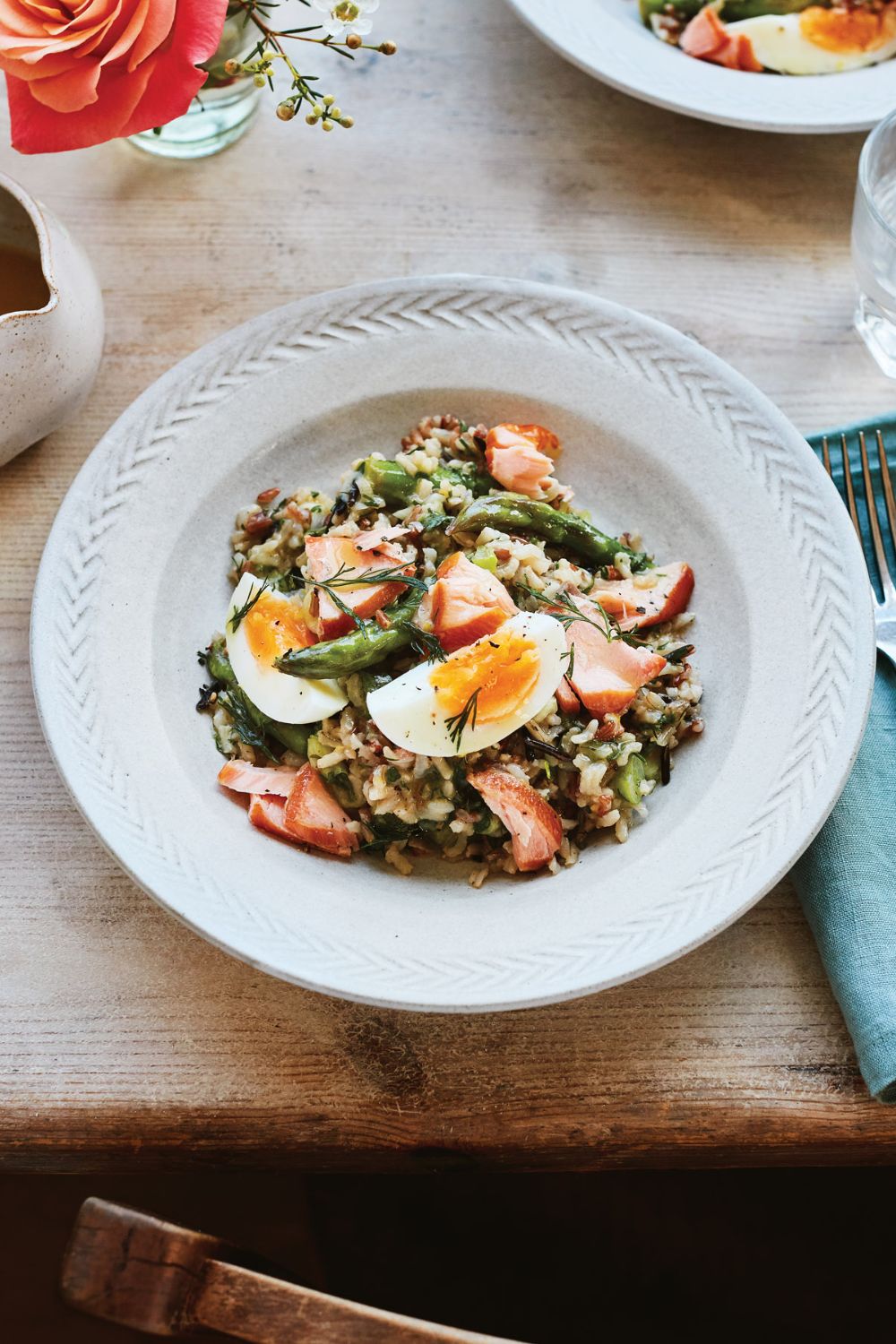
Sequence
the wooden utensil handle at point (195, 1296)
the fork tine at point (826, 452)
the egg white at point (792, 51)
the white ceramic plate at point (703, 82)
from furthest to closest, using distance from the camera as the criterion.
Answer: the egg white at point (792, 51)
the white ceramic plate at point (703, 82)
the fork tine at point (826, 452)
the wooden utensil handle at point (195, 1296)

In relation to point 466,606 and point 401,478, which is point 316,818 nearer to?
point 466,606

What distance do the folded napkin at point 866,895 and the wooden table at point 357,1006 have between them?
0.18 ft

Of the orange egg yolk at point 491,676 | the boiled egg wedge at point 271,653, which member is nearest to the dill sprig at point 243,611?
the boiled egg wedge at point 271,653

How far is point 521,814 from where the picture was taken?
1.42 m

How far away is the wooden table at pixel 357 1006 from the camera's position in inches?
56.1

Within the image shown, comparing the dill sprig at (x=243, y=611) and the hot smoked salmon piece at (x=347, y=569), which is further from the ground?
the hot smoked salmon piece at (x=347, y=569)

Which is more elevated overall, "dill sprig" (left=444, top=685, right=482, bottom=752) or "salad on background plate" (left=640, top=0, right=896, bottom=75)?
"salad on background plate" (left=640, top=0, right=896, bottom=75)

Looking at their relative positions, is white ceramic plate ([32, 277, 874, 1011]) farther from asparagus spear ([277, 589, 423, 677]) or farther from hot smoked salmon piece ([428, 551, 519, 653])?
hot smoked salmon piece ([428, 551, 519, 653])

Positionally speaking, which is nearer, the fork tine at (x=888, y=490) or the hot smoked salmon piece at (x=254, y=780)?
the hot smoked salmon piece at (x=254, y=780)

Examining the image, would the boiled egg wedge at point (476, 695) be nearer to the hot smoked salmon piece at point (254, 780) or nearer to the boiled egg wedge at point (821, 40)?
the hot smoked salmon piece at point (254, 780)

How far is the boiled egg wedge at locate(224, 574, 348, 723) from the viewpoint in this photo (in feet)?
4.99

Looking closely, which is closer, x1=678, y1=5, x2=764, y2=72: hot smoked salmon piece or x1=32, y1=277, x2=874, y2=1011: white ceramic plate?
x1=32, y1=277, x2=874, y2=1011: white ceramic plate

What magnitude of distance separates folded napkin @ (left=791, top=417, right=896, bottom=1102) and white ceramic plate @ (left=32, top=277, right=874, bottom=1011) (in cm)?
17

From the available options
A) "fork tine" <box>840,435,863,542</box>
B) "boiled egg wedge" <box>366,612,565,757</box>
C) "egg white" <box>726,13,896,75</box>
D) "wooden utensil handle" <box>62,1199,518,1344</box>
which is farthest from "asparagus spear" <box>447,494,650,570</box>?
"egg white" <box>726,13,896,75</box>
